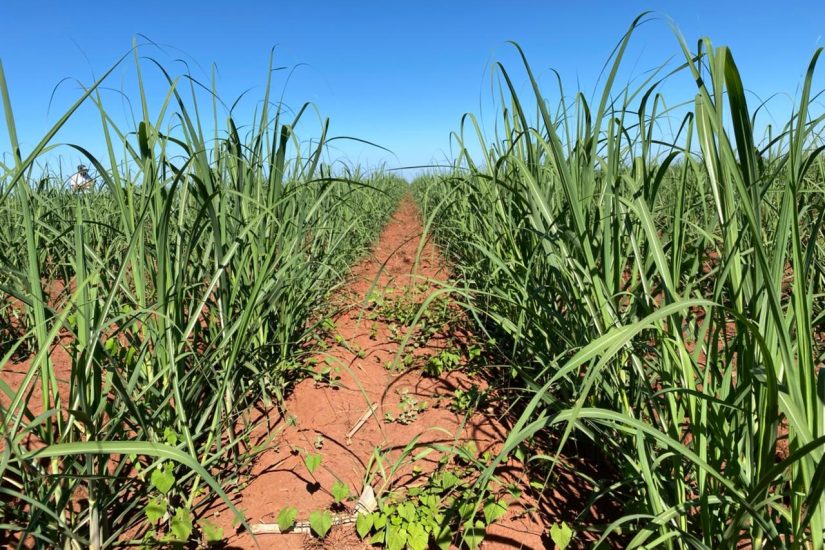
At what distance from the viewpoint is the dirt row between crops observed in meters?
1.18

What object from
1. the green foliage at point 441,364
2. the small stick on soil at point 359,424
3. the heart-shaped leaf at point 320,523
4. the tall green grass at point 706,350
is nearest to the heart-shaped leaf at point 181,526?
the heart-shaped leaf at point 320,523

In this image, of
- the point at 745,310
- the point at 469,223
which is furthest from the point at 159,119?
the point at 469,223

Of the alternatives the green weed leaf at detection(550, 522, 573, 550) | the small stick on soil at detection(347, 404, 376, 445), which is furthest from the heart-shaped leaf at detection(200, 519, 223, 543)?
the green weed leaf at detection(550, 522, 573, 550)

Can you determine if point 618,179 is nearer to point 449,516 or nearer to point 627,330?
point 627,330

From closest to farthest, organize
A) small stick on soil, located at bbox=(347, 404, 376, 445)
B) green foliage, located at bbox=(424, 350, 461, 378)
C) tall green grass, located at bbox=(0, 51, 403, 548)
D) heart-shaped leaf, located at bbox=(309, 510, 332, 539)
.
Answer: tall green grass, located at bbox=(0, 51, 403, 548), heart-shaped leaf, located at bbox=(309, 510, 332, 539), small stick on soil, located at bbox=(347, 404, 376, 445), green foliage, located at bbox=(424, 350, 461, 378)

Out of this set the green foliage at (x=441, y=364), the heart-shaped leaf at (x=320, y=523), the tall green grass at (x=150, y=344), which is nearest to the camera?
the tall green grass at (x=150, y=344)

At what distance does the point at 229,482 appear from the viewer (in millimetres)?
1316

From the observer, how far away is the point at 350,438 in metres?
1.58

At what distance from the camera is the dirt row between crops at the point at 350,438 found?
1184 millimetres

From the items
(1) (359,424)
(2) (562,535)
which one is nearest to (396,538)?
(2) (562,535)

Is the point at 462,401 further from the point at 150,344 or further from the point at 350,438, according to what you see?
the point at 150,344

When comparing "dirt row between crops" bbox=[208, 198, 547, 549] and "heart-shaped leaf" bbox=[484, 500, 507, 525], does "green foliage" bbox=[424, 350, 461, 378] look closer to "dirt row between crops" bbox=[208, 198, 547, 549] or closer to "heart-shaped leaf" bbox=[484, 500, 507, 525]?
"dirt row between crops" bbox=[208, 198, 547, 549]

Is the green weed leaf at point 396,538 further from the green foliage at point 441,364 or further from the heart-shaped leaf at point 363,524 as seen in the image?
the green foliage at point 441,364

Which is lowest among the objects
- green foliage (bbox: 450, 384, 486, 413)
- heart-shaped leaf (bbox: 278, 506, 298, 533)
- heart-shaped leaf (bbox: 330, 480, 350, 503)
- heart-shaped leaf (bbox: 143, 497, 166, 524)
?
heart-shaped leaf (bbox: 278, 506, 298, 533)
